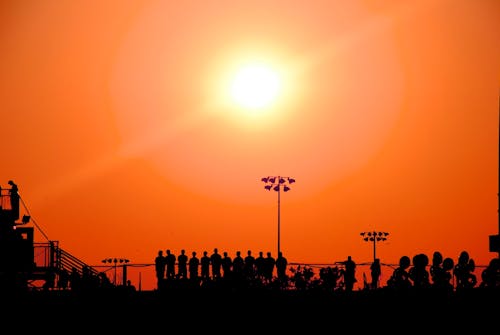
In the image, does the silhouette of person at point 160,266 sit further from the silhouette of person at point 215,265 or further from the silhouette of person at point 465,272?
the silhouette of person at point 465,272

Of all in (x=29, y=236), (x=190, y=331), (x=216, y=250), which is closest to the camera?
(x=190, y=331)

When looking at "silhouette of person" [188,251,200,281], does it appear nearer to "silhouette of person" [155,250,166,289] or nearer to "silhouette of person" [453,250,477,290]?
"silhouette of person" [155,250,166,289]

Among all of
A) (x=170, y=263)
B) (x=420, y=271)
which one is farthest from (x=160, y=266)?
(x=420, y=271)

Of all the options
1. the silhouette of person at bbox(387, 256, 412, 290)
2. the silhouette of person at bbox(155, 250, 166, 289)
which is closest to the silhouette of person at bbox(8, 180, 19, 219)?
the silhouette of person at bbox(155, 250, 166, 289)

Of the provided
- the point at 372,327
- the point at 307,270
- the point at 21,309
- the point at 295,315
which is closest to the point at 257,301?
the point at 295,315

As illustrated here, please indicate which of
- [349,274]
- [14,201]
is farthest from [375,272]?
[14,201]

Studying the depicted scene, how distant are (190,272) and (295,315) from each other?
7343mm

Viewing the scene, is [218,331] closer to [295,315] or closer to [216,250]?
[295,315]

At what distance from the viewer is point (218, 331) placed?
163ft

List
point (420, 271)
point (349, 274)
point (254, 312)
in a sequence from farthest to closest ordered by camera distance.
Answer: point (349, 274) → point (420, 271) → point (254, 312)

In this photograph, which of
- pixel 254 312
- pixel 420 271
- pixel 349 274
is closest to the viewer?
pixel 254 312

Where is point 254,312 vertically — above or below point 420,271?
below

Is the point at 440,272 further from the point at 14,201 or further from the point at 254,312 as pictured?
the point at 14,201

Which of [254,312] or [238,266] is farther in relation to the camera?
[238,266]
